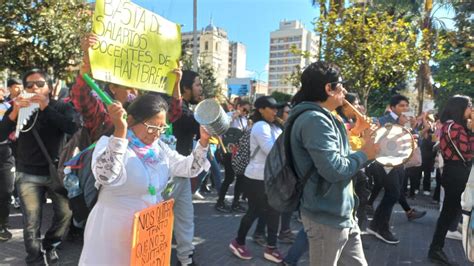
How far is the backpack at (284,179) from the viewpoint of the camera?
2545mm

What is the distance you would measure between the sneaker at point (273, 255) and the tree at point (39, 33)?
8770 mm

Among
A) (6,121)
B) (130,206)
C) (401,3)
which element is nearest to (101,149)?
(130,206)

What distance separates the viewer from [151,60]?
289 cm

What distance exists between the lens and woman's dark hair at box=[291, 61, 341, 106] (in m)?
2.58

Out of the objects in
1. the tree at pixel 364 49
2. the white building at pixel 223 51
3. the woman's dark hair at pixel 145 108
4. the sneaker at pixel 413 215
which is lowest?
the sneaker at pixel 413 215

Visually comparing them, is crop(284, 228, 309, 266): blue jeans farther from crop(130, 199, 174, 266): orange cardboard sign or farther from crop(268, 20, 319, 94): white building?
crop(268, 20, 319, 94): white building

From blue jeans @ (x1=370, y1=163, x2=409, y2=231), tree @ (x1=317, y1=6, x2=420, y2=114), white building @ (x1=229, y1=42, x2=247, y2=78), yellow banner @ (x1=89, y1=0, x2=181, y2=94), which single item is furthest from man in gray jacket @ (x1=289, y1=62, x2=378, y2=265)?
white building @ (x1=229, y1=42, x2=247, y2=78)

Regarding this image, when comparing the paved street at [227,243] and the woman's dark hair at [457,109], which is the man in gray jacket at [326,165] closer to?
the paved street at [227,243]

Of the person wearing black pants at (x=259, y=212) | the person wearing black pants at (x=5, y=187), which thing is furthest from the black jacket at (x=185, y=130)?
the person wearing black pants at (x=5, y=187)

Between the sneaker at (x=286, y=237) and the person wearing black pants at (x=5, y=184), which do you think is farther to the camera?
the sneaker at (x=286, y=237)

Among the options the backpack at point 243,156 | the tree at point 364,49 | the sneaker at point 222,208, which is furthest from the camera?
the tree at point 364,49

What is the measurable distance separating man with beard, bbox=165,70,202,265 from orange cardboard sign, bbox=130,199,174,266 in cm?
116

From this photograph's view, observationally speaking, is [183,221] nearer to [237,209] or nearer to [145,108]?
[145,108]

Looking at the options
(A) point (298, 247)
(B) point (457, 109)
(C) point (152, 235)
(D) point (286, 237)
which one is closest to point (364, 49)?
(B) point (457, 109)
